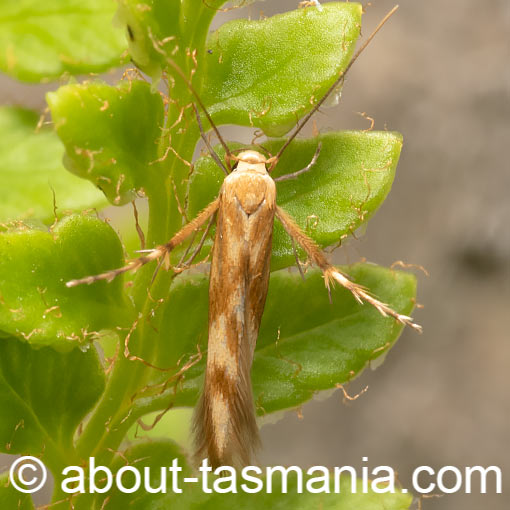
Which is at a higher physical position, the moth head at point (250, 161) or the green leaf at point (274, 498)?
the moth head at point (250, 161)

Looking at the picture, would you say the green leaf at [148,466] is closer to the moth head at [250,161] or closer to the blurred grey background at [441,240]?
the moth head at [250,161]

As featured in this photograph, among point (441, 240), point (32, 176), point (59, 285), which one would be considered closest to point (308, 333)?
point (59, 285)

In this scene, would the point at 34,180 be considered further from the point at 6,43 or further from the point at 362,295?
the point at 362,295

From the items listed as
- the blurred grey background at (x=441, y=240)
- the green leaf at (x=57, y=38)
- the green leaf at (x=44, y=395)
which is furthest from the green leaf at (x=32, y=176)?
the blurred grey background at (x=441, y=240)

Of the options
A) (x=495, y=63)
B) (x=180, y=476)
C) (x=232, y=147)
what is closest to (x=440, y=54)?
(x=495, y=63)

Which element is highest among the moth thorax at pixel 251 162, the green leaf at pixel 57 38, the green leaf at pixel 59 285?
the green leaf at pixel 57 38

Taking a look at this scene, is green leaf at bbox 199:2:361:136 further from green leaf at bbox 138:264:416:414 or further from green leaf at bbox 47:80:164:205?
green leaf at bbox 138:264:416:414

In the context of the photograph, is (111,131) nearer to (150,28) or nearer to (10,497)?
(150,28)

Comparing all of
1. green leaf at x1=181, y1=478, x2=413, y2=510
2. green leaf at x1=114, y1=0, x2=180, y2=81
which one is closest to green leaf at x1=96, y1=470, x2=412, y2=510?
green leaf at x1=181, y1=478, x2=413, y2=510
